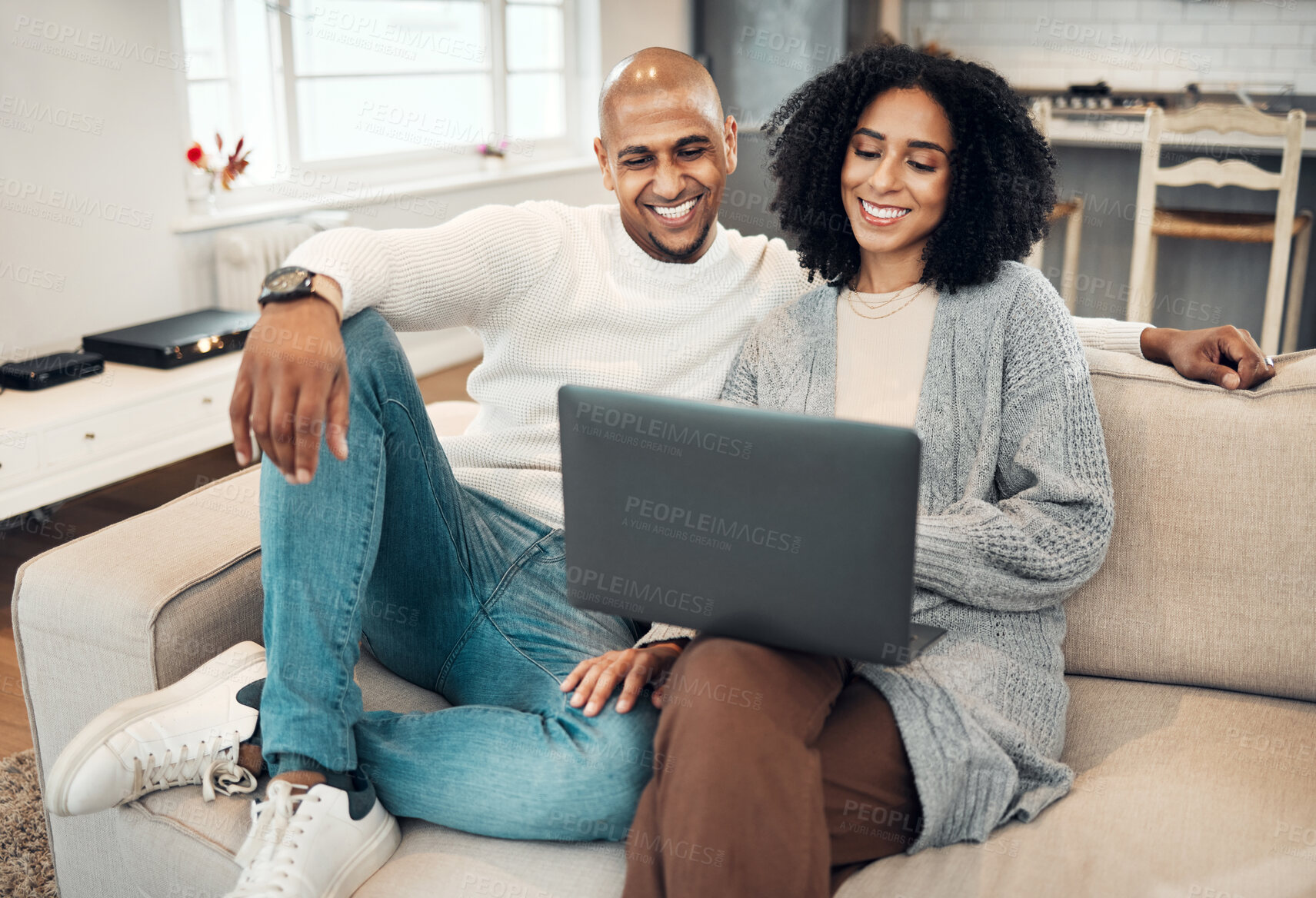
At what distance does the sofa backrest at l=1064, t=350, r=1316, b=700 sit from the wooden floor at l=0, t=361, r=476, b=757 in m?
1.74

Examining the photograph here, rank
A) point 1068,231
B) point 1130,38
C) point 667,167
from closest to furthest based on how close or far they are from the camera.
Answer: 1. point 667,167
2. point 1068,231
3. point 1130,38

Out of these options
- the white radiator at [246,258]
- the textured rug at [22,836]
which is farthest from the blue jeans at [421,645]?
the white radiator at [246,258]

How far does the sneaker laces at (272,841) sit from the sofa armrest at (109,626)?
249 mm

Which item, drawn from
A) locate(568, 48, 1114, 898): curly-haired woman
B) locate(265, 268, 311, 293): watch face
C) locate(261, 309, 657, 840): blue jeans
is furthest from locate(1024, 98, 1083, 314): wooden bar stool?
locate(265, 268, 311, 293): watch face

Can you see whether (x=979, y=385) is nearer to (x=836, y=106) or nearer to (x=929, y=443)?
(x=929, y=443)

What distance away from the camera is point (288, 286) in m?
1.18

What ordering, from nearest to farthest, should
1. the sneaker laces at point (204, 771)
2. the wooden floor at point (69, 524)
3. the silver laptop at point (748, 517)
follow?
the silver laptop at point (748, 517) < the sneaker laces at point (204, 771) < the wooden floor at point (69, 524)

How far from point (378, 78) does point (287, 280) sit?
2985mm

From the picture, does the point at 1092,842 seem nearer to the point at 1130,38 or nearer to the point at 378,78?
the point at 378,78

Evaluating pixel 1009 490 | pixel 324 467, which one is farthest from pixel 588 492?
pixel 1009 490

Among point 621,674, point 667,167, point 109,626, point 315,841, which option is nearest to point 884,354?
point 667,167

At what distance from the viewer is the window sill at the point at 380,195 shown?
10.5 ft

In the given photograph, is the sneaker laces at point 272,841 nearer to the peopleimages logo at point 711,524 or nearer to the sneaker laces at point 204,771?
the sneaker laces at point 204,771

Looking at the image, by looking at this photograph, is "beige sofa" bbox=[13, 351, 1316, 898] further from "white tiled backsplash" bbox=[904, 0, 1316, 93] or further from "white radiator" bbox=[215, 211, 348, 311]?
"white tiled backsplash" bbox=[904, 0, 1316, 93]
